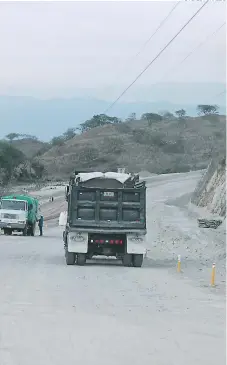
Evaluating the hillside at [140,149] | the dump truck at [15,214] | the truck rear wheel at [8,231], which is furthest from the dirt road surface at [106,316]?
the hillside at [140,149]

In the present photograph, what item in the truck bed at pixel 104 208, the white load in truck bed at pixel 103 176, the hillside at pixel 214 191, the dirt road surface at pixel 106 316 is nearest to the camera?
the dirt road surface at pixel 106 316

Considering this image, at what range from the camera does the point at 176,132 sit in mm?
186875

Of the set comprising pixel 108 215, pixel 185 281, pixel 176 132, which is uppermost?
pixel 176 132

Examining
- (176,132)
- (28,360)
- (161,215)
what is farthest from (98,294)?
(176,132)

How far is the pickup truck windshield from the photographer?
46.9 meters

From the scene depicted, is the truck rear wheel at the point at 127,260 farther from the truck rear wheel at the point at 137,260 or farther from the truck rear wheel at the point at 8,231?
the truck rear wheel at the point at 8,231

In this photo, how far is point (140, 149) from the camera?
164 m

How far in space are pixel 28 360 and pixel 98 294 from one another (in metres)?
7.24

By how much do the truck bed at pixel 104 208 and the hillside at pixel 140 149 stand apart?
110 m

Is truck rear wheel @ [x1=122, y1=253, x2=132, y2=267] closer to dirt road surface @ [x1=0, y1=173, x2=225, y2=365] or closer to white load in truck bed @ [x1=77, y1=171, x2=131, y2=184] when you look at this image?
dirt road surface @ [x1=0, y1=173, x2=225, y2=365]

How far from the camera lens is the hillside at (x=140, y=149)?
146 metres

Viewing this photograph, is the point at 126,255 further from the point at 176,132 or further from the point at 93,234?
the point at 176,132

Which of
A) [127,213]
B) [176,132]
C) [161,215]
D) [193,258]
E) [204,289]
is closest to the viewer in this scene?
[204,289]

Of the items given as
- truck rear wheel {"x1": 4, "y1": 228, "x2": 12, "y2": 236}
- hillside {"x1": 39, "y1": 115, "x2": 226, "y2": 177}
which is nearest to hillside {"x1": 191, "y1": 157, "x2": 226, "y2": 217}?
truck rear wheel {"x1": 4, "y1": 228, "x2": 12, "y2": 236}
